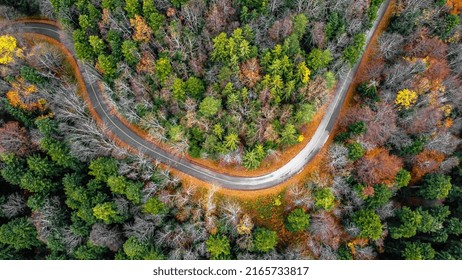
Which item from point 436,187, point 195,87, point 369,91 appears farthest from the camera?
point 369,91

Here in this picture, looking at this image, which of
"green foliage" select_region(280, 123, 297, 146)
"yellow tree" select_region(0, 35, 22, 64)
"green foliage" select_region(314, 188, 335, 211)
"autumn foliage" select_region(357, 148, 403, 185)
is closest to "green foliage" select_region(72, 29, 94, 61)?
"yellow tree" select_region(0, 35, 22, 64)

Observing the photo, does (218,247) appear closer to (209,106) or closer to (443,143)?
(209,106)

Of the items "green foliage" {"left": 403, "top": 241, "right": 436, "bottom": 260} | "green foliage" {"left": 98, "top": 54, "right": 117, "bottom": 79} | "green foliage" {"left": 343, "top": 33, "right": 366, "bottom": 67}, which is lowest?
"green foliage" {"left": 403, "top": 241, "right": 436, "bottom": 260}

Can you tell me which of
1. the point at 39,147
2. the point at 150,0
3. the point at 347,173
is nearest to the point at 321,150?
the point at 347,173

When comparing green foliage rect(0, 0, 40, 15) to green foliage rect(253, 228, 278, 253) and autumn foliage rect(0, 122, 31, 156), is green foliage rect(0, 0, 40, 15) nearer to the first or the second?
autumn foliage rect(0, 122, 31, 156)

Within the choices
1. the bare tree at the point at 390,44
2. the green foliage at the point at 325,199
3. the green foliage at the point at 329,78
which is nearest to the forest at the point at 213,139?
the green foliage at the point at 325,199

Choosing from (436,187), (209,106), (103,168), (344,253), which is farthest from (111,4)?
(436,187)
